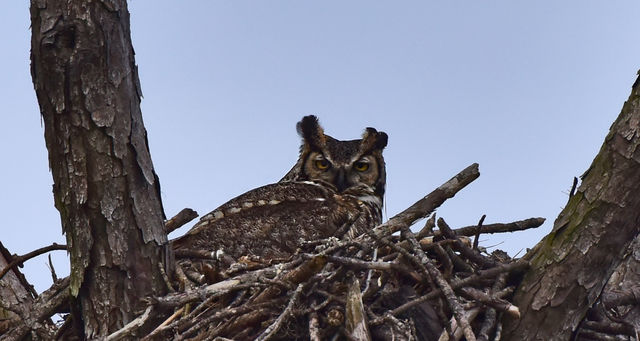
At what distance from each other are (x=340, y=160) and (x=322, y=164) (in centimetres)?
12

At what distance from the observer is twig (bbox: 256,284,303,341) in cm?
246

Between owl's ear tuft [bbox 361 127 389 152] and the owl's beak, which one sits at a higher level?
owl's ear tuft [bbox 361 127 389 152]

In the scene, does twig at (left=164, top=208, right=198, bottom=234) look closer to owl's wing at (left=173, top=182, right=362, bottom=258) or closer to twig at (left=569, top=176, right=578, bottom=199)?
owl's wing at (left=173, top=182, right=362, bottom=258)

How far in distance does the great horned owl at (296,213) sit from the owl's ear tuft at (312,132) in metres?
0.17

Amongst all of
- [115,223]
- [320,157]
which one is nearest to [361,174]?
[320,157]

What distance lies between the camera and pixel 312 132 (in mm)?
4895

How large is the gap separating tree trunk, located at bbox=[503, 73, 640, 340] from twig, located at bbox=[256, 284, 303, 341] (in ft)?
2.20

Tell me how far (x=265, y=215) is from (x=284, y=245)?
19 centimetres

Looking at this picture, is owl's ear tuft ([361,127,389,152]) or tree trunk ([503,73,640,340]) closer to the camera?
tree trunk ([503,73,640,340])

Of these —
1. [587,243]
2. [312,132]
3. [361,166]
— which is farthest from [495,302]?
[312,132]

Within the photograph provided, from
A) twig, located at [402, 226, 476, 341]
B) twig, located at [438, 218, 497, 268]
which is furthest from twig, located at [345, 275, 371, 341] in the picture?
twig, located at [438, 218, 497, 268]

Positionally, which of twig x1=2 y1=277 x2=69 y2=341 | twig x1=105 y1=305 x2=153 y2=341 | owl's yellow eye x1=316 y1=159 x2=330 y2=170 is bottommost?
twig x1=105 y1=305 x2=153 y2=341

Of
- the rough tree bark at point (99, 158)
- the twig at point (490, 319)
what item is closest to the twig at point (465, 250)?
the twig at point (490, 319)

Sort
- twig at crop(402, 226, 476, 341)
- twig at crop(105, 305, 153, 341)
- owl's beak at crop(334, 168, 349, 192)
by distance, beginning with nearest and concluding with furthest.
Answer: twig at crop(402, 226, 476, 341), twig at crop(105, 305, 153, 341), owl's beak at crop(334, 168, 349, 192)
